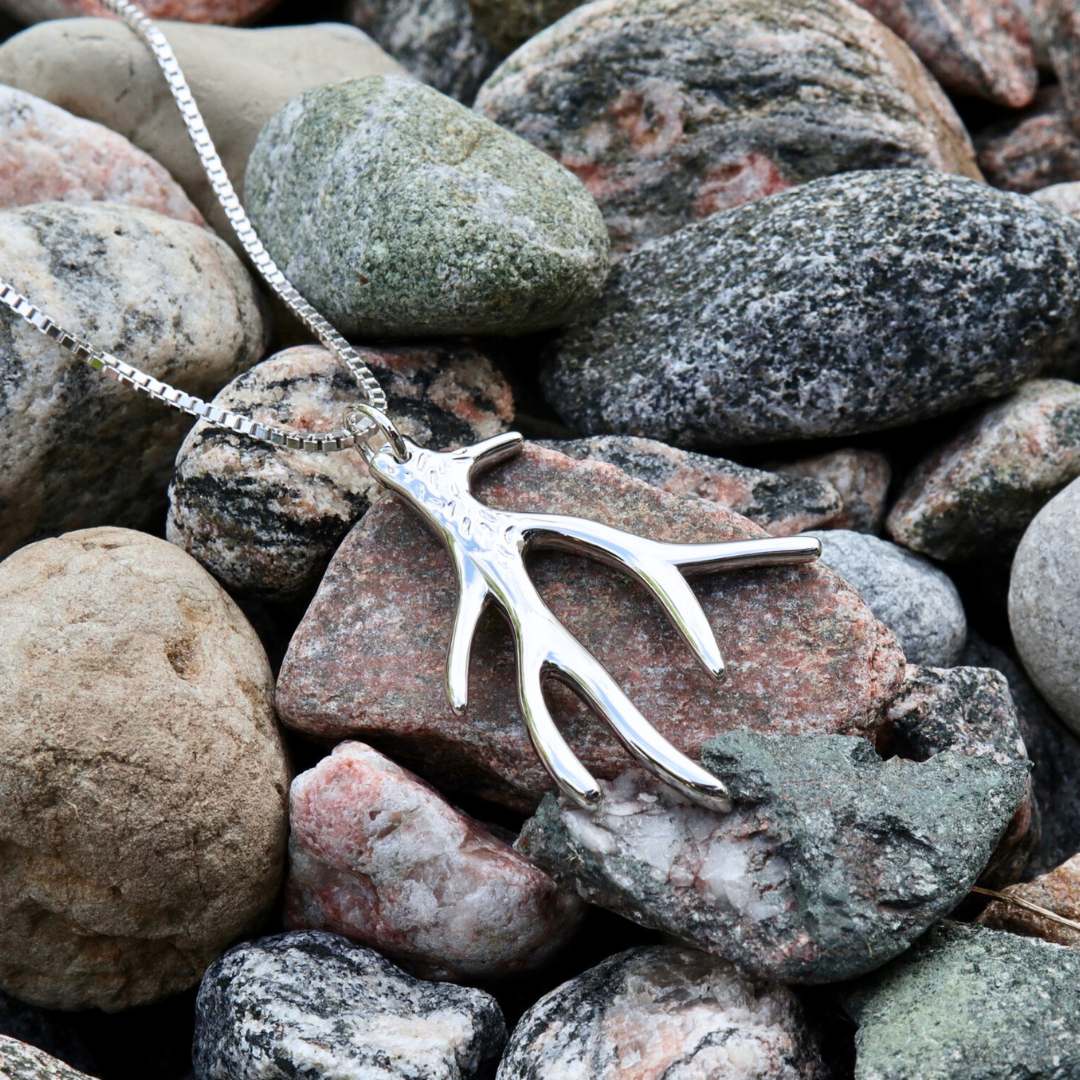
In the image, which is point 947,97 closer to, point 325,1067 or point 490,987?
point 490,987

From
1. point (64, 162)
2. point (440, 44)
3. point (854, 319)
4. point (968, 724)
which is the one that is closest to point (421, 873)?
point (968, 724)

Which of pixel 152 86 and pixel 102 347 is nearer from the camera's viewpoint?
pixel 102 347

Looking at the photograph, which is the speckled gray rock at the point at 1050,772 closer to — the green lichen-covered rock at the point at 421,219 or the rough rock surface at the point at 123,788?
the green lichen-covered rock at the point at 421,219

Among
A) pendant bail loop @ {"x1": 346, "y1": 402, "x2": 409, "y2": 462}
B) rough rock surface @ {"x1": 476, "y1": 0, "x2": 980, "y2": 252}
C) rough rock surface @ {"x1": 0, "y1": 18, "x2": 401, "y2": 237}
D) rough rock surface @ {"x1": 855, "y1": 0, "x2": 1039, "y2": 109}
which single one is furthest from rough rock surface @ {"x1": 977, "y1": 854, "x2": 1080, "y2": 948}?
rough rock surface @ {"x1": 0, "y1": 18, "x2": 401, "y2": 237}

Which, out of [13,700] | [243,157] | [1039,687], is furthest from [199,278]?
[1039,687]

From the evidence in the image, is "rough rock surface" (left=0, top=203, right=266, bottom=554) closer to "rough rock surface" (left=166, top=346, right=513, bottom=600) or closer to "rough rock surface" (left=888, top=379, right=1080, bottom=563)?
"rough rock surface" (left=166, top=346, right=513, bottom=600)

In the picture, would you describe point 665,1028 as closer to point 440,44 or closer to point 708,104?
point 708,104

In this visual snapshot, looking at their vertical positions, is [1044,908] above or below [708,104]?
below
